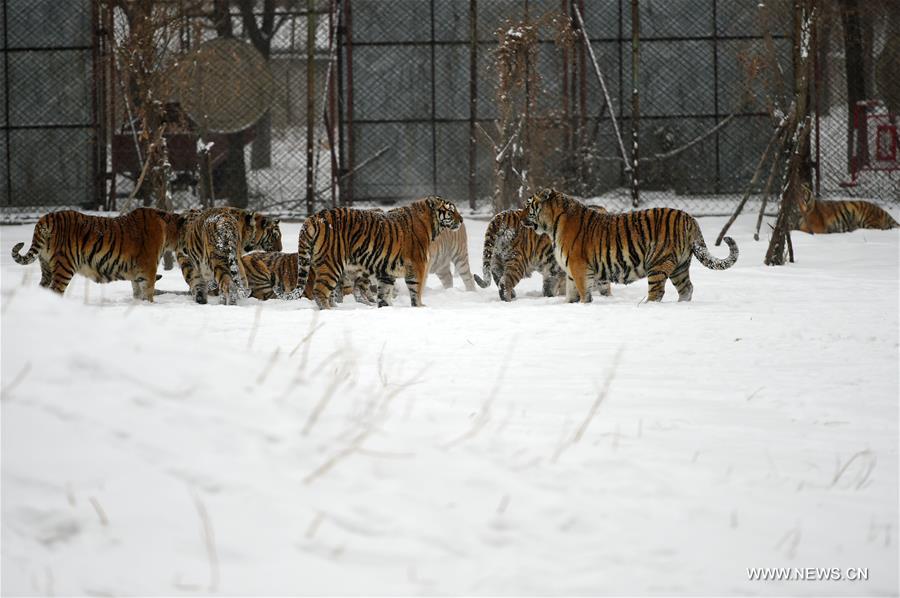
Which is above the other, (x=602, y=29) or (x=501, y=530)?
(x=602, y=29)

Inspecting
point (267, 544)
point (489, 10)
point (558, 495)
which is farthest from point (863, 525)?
point (489, 10)

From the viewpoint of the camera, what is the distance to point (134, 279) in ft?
29.9

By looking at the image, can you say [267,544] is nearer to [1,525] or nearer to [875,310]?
[1,525]

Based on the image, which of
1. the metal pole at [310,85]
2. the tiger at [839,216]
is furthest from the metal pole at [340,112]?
the tiger at [839,216]

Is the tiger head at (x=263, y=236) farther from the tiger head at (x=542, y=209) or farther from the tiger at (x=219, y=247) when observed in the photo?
the tiger head at (x=542, y=209)

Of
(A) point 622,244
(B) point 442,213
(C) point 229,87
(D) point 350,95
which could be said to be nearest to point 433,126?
(D) point 350,95

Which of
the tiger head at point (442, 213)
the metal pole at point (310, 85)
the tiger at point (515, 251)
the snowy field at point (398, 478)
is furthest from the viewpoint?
the metal pole at point (310, 85)

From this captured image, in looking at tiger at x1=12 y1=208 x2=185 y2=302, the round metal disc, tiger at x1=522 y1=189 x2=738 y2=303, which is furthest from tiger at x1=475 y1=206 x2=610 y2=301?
the round metal disc

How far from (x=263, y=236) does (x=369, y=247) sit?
115cm

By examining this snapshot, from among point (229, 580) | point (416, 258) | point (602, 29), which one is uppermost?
point (602, 29)

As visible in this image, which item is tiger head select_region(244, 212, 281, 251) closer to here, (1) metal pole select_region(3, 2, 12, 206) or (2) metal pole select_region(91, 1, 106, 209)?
(2) metal pole select_region(91, 1, 106, 209)

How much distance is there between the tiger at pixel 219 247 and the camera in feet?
29.4

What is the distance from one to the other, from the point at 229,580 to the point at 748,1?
1397cm

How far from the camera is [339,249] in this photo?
898 centimetres
